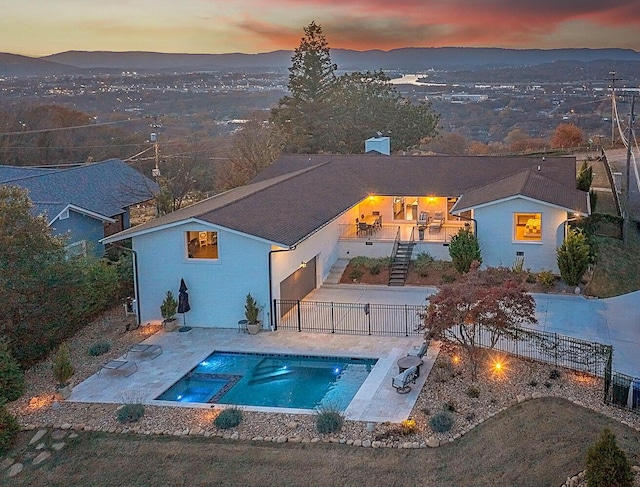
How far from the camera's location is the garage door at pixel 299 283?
23420 millimetres

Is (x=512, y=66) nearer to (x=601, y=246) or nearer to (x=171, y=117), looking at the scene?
(x=171, y=117)

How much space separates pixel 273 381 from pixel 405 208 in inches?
698

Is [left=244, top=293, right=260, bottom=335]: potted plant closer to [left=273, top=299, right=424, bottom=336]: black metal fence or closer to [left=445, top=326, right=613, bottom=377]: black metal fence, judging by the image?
[left=273, top=299, right=424, bottom=336]: black metal fence

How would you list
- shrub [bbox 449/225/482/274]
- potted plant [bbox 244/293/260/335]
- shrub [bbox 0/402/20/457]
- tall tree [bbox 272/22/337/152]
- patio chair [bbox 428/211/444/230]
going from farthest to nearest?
tall tree [bbox 272/22/337/152]
patio chair [bbox 428/211/444/230]
shrub [bbox 449/225/482/274]
potted plant [bbox 244/293/260/335]
shrub [bbox 0/402/20/457]

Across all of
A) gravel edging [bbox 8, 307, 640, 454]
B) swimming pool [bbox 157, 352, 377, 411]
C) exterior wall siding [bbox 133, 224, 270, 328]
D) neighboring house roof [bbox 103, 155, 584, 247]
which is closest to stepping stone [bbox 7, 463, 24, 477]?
gravel edging [bbox 8, 307, 640, 454]

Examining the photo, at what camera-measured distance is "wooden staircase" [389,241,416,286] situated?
2758 centimetres

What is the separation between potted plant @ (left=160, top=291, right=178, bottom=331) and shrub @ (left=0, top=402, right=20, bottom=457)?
759cm

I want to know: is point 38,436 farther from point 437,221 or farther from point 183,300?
point 437,221

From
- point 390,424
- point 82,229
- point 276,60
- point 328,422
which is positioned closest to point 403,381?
point 390,424

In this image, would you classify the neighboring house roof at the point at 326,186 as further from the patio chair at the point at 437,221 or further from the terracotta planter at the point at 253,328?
the terracotta planter at the point at 253,328

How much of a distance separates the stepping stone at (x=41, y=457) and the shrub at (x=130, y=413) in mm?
1682

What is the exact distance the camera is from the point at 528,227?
91.1 ft

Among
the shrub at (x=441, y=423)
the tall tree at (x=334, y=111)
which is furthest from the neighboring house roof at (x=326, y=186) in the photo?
the tall tree at (x=334, y=111)

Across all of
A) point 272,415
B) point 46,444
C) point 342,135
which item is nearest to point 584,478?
point 272,415
